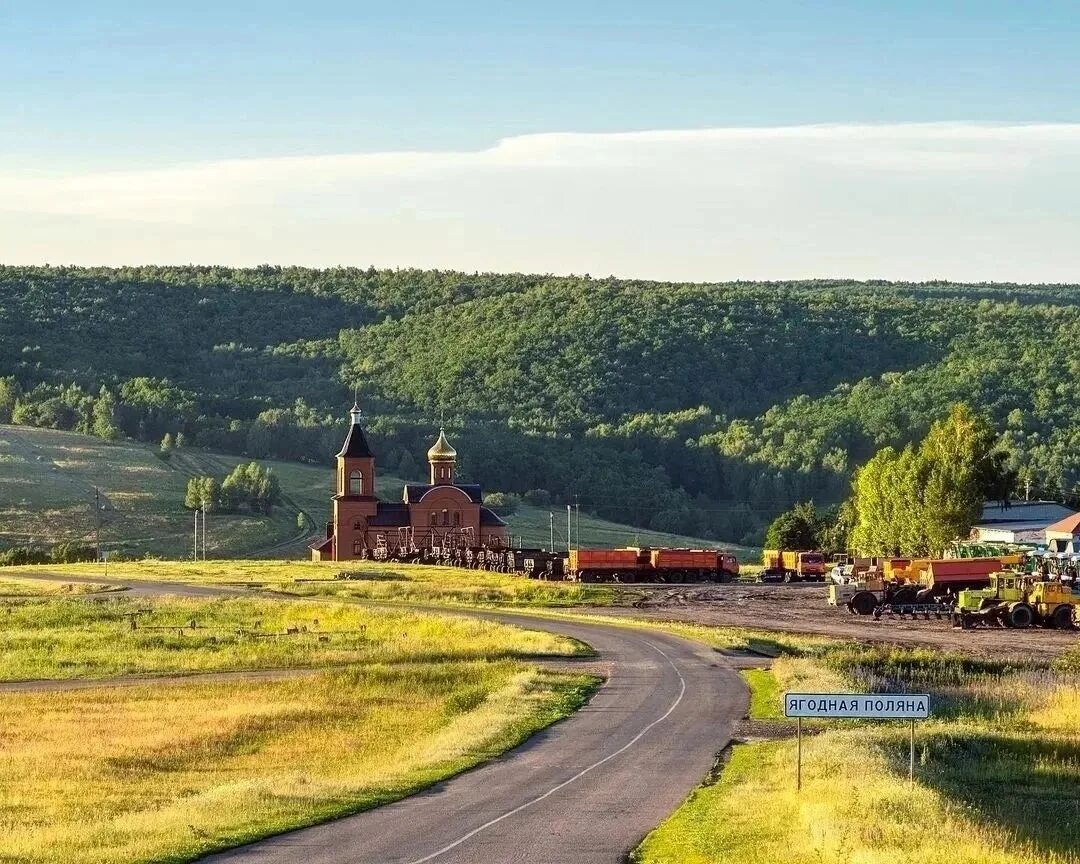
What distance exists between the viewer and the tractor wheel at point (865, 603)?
78.2m

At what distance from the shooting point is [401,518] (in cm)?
12775

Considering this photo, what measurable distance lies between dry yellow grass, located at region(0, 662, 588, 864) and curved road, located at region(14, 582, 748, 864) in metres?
1.02

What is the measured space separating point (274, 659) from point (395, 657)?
4.06 metres

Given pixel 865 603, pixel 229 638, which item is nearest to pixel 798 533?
pixel 865 603

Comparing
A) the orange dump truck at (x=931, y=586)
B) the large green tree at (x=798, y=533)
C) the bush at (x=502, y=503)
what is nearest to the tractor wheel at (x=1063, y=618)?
the orange dump truck at (x=931, y=586)

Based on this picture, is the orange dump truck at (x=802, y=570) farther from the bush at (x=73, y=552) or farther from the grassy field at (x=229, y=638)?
the bush at (x=73, y=552)

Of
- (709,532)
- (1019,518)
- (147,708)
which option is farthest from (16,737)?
(709,532)

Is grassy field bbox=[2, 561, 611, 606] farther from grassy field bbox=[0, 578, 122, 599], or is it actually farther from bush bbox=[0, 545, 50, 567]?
bush bbox=[0, 545, 50, 567]

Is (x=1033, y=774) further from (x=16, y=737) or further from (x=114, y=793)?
(x=16, y=737)

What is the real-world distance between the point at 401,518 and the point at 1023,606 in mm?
65283

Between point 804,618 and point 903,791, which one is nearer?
point 903,791

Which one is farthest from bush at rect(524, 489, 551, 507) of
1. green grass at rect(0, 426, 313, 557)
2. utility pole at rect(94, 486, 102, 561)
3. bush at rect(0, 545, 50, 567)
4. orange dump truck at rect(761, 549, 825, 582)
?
orange dump truck at rect(761, 549, 825, 582)

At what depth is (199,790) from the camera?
34.8 m

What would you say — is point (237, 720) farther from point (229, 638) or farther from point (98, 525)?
point (98, 525)
